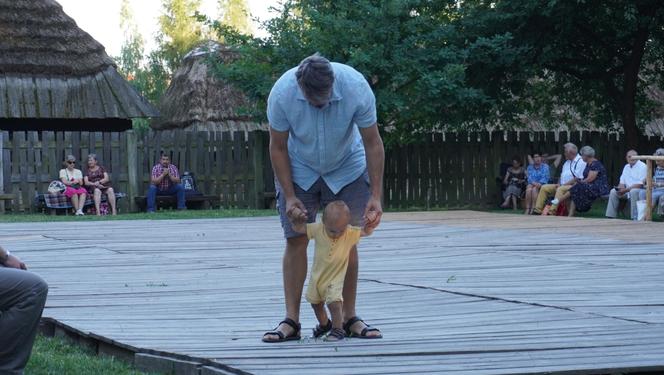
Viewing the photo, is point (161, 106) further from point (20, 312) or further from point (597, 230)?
point (20, 312)

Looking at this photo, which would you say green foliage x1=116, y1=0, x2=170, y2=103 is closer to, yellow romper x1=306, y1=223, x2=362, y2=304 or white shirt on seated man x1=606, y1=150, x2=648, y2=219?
white shirt on seated man x1=606, y1=150, x2=648, y2=219

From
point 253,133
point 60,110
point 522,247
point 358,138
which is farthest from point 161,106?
point 358,138

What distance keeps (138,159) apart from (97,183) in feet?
5.33

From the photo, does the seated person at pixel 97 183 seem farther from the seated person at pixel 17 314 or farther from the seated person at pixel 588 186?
the seated person at pixel 17 314

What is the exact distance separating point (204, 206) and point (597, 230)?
33.3ft

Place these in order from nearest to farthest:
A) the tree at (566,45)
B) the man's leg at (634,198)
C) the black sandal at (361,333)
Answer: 1. the black sandal at (361,333)
2. the man's leg at (634,198)
3. the tree at (566,45)

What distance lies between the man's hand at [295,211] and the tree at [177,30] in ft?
154

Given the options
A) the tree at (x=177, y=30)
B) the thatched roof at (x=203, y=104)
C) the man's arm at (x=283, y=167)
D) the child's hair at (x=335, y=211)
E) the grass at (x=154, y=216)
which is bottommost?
the grass at (x=154, y=216)

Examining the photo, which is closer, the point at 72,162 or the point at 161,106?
the point at 72,162

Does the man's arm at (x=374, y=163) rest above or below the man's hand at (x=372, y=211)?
above

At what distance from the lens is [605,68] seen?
26.1 metres

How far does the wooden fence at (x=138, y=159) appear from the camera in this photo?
22.8 metres

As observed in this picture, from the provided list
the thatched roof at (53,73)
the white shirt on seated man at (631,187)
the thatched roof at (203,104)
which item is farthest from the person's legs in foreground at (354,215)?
the thatched roof at (203,104)

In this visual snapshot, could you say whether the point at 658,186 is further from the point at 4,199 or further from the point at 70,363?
the point at 70,363
